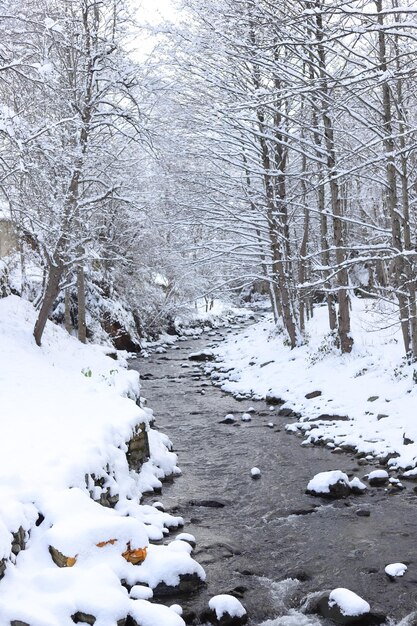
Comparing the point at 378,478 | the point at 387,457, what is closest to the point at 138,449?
the point at 378,478

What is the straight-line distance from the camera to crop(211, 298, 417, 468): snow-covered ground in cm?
975

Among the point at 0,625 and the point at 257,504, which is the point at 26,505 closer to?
the point at 0,625

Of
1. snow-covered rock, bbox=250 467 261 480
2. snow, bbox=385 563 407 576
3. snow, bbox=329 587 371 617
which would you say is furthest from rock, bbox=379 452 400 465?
snow, bbox=329 587 371 617

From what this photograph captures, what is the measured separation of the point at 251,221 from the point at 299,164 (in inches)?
Result: 132

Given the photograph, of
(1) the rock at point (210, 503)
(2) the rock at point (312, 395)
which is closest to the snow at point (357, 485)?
(1) the rock at point (210, 503)

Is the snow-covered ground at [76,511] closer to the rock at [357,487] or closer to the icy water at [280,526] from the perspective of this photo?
the icy water at [280,526]

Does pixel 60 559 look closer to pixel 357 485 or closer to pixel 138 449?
pixel 138 449

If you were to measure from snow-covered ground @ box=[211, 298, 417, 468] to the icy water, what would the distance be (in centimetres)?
64

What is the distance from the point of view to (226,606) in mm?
5078

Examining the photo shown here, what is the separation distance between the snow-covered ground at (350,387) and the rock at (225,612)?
443 centimetres

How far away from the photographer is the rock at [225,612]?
5020 mm

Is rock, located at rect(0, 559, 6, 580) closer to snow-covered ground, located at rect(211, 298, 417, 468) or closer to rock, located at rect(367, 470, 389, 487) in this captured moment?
rock, located at rect(367, 470, 389, 487)

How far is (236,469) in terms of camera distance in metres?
9.39

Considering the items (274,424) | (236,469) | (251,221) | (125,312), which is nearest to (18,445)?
(236,469)
